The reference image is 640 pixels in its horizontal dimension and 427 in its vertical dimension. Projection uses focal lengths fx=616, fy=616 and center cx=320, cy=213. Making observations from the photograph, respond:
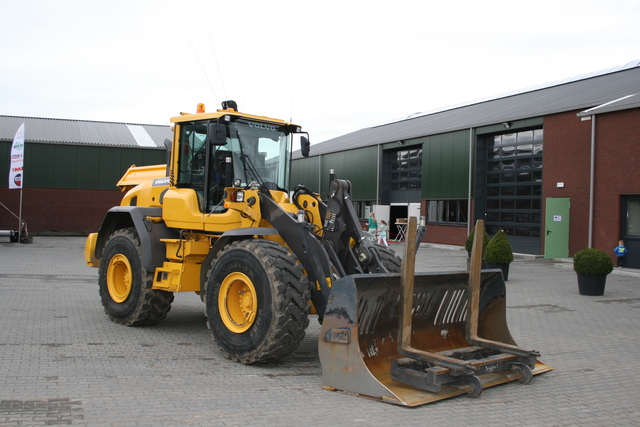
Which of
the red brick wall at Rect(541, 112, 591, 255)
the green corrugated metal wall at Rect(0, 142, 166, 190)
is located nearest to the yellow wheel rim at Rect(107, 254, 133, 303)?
the red brick wall at Rect(541, 112, 591, 255)

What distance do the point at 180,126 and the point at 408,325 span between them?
14.7 ft

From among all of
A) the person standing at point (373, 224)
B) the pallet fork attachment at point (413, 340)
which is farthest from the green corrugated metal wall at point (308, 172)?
the pallet fork attachment at point (413, 340)

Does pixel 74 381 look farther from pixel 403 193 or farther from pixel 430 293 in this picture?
pixel 403 193

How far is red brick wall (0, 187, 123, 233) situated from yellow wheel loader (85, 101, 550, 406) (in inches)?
1083

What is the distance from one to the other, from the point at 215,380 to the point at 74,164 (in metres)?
32.3

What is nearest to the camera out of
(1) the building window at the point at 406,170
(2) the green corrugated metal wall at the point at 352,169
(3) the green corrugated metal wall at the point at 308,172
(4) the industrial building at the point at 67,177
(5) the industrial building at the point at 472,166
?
(5) the industrial building at the point at 472,166

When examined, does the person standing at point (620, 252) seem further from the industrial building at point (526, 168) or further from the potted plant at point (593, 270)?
the potted plant at point (593, 270)

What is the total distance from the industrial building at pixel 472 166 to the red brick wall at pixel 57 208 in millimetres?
57

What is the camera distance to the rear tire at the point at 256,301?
245 inches

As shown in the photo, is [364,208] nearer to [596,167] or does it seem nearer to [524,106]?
[524,106]

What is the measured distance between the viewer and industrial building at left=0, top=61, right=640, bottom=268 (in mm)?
20219

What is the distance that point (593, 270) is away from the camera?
13406 millimetres

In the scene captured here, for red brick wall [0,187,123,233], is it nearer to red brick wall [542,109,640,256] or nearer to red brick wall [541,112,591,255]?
red brick wall [541,112,591,255]

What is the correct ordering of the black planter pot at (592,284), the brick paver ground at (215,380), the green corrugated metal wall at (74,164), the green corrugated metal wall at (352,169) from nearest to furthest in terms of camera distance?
the brick paver ground at (215,380) → the black planter pot at (592,284) → the green corrugated metal wall at (352,169) → the green corrugated metal wall at (74,164)
